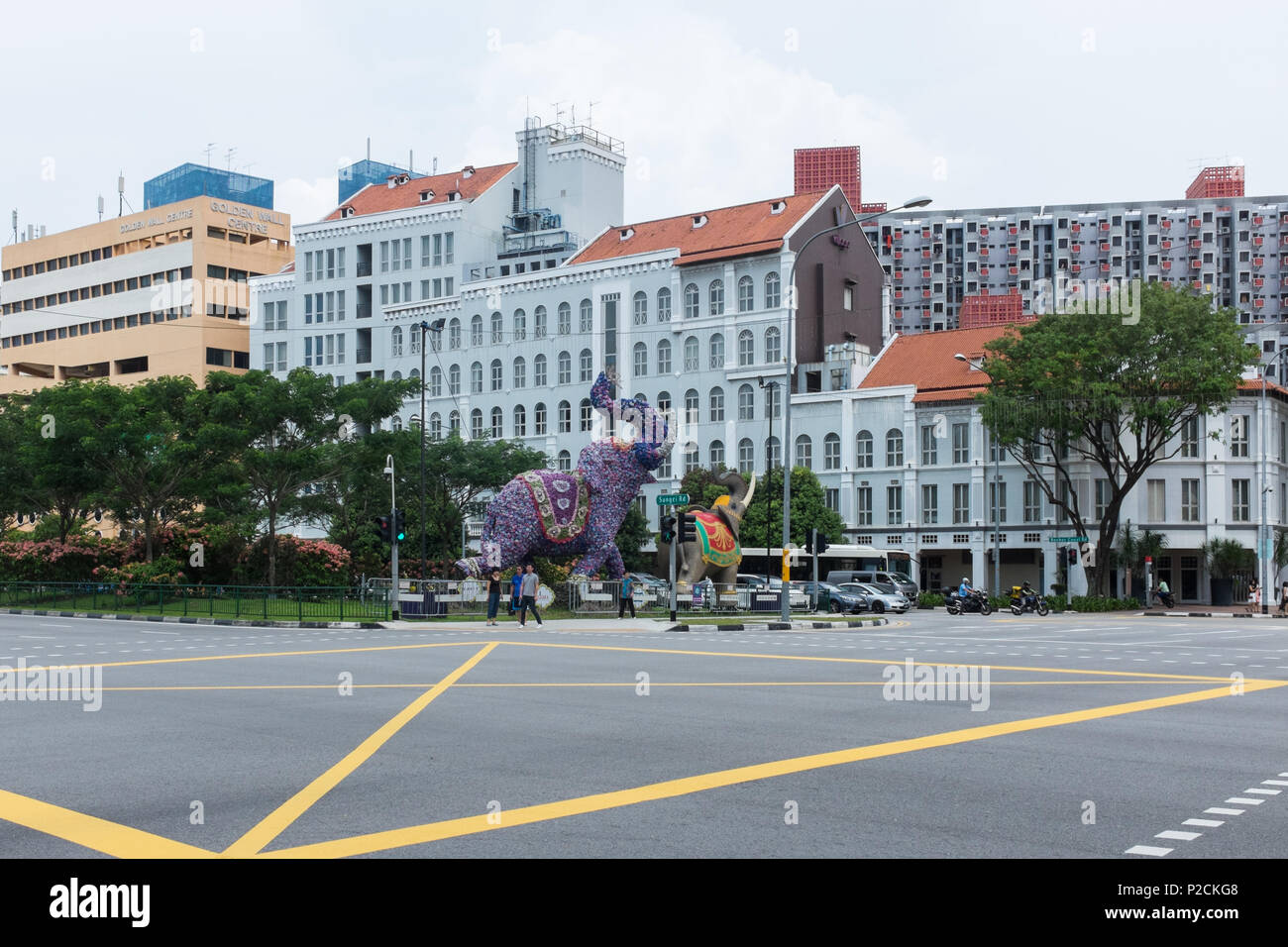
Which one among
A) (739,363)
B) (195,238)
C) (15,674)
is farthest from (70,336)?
(15,674)

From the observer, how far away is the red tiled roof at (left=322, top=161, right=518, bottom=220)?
292ft

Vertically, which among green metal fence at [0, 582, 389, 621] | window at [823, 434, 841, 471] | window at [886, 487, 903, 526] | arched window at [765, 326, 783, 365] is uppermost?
arched window at [765, 326, 783, 365]

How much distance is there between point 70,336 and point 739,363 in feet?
186

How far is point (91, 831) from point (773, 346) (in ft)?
219

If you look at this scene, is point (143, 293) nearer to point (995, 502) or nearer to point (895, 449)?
point (895, 449)

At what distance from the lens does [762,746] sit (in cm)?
1163

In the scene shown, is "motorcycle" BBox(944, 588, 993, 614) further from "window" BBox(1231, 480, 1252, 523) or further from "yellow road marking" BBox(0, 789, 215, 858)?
"yellow road marking" BBox(0, 789, 215, 858)

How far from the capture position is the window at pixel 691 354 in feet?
252

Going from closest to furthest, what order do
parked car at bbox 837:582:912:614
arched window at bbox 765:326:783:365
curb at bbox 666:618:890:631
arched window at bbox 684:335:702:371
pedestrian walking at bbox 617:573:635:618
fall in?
curb at bbox 666:618:890:631 → pedestrian walking at bbox 617:573:635:618 → parked car at bbox 837:582:912:614 → arched window at bbox 765:326:783:365 → arched window at bbox 684:335:702:371

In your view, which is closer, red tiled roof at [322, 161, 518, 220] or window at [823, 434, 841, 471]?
window at [823, 434, 841, 471]

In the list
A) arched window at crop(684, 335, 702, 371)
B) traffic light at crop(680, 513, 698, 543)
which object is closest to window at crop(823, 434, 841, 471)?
arched window at crop(684, 335, 702, 371)

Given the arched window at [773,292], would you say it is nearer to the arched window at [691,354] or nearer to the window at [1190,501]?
the arched window at [691,354]

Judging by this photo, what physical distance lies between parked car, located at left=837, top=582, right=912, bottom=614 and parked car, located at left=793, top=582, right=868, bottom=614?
1.28ft
